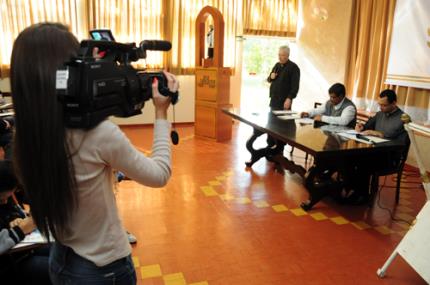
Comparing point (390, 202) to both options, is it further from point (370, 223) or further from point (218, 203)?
point (218, 203)

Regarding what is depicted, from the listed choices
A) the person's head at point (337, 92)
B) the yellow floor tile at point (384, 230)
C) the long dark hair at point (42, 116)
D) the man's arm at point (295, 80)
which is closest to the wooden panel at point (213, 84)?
the man's arm at point (295, 80)

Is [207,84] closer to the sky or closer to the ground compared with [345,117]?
closer to the sky

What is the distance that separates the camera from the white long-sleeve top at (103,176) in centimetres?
74

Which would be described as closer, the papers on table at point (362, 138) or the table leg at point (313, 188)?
the papers on table at point (362, 138)

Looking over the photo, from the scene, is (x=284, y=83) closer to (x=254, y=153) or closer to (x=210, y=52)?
(x=254, y=153)

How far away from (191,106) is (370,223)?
13.5 feet

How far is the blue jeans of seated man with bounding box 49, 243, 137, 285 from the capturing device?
2.78ft

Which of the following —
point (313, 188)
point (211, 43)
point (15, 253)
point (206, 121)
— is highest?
point (211, 43)

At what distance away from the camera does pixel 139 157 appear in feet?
2.58

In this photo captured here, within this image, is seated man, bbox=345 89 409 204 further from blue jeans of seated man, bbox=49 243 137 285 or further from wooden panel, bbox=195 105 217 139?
blue jeans of seated man, bbox=49 243 137 285

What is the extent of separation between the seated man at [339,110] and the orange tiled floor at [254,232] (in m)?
0.73

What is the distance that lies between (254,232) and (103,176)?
197 cm

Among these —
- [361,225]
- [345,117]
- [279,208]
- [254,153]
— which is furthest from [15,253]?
[345,117]

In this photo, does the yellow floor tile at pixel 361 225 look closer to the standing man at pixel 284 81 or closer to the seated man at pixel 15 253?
the standing man at pixel 284 81
